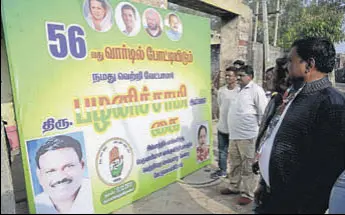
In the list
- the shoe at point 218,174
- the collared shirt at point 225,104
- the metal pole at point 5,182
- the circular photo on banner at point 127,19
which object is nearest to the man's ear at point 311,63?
the metal pole at point 5,182

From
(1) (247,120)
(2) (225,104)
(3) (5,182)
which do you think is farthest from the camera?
(2) (225,104)

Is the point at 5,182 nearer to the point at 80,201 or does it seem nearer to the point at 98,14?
the point at 80,201

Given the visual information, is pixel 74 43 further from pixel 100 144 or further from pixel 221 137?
pixel 221 137

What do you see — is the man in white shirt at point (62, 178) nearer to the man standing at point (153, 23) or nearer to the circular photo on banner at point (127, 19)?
the circular photo on banner at point (127, 19)

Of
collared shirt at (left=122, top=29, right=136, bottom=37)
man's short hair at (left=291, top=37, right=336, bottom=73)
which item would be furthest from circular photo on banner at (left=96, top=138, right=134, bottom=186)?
man's short hair at (left=291, top=37, right=336, bottom=73)

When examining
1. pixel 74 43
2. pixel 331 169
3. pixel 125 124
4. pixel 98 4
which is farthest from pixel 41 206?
pixel 331 169

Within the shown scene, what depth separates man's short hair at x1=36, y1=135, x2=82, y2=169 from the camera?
2002 millimetres

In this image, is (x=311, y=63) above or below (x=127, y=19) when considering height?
below

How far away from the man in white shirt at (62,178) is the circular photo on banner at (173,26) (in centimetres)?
152

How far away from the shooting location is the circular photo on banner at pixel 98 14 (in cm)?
228

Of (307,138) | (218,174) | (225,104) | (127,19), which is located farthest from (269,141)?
(218,174)

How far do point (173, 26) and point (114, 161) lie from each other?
153 centimetres

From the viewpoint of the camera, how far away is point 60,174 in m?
2.12

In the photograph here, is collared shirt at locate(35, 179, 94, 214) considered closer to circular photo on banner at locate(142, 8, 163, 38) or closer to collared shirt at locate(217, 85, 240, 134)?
circular photo on banner at locate(142, 8, 163, 38)
